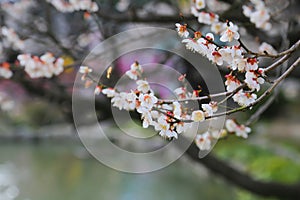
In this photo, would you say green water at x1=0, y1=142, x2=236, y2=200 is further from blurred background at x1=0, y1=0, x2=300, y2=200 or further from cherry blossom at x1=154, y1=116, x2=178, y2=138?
cherry blossom at x1=154, y1=116, x2=178, y2=138

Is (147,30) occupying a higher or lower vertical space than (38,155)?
higher

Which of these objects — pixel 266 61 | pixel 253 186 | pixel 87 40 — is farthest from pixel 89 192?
pixel 266 61

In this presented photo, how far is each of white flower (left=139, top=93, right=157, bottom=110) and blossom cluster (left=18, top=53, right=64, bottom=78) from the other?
0.72 m

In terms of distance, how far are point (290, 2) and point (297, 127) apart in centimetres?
557

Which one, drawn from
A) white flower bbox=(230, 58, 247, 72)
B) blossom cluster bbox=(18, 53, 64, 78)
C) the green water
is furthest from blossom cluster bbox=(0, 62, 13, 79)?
the green water

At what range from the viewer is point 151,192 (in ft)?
13.3

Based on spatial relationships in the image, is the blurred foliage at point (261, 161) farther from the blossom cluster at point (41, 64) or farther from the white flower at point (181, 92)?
the white flower at point (181, 92)

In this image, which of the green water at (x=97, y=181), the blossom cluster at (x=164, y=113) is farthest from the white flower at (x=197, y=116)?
the green water at (x=97, y=181)

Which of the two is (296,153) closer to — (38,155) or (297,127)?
(297,127)

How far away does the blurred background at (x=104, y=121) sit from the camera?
1902mm

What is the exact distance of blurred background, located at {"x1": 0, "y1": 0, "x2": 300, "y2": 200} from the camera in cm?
190

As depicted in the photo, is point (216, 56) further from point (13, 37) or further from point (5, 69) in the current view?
point (13, 37)

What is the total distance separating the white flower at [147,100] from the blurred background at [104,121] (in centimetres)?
41

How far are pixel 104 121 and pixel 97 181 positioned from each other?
7.26ft
